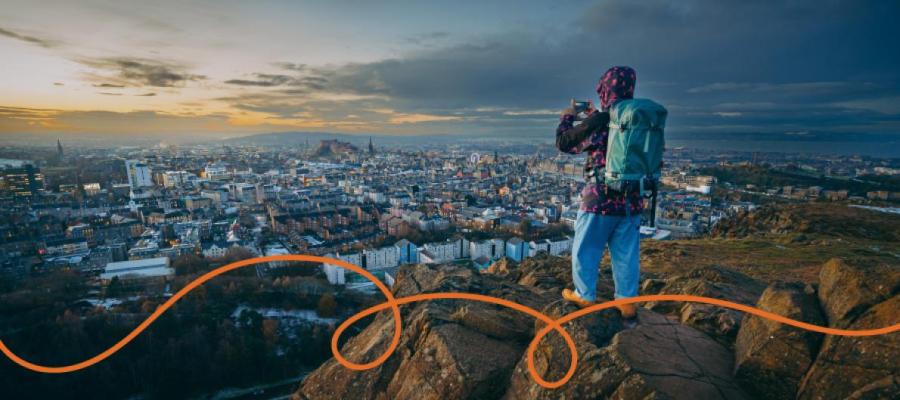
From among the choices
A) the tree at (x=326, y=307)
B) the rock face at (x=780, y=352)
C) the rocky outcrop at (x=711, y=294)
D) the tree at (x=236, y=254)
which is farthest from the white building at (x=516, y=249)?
the rock face at (x=780, y=352)

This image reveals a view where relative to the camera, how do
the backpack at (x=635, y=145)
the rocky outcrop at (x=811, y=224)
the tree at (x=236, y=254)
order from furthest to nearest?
the tree at (x=236, y=254) < the rocky outcrop at (x=811, y=224) < the backpack at (x=635, y=145)

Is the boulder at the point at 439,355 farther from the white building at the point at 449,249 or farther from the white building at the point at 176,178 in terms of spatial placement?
the white building at the point at 176,178

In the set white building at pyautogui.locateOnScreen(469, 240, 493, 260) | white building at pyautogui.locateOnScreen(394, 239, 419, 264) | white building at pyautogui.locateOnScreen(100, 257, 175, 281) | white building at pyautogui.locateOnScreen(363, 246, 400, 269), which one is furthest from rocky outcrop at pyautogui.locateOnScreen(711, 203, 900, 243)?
white building at pyautogui.locateOnScreen(100, 257, 175, 281)

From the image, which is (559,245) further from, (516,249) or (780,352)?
(780,352)

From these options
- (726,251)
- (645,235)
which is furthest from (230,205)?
(726,251)

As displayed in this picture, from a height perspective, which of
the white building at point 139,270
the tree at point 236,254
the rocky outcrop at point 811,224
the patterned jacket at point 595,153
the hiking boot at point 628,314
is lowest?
the white building at point 139,270

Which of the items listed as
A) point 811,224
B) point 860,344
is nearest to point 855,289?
point 860,344
